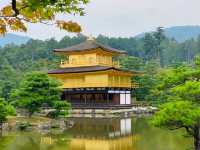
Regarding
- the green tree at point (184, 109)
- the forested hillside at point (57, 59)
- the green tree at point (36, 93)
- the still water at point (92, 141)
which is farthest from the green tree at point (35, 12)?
the forested hillside at point (57, 59)

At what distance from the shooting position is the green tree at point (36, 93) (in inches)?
1194

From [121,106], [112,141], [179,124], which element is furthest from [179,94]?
[121,106]

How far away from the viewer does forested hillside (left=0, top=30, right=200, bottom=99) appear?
6050 centimetres

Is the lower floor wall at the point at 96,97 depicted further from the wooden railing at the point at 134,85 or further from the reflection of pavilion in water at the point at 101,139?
the reflection of pavilion in water at the point at 101,139

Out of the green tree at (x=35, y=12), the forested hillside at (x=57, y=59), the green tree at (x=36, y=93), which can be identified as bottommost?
the green tree at (x=36, y=93)

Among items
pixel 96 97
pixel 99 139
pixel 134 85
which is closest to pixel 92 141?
pixel 99 139

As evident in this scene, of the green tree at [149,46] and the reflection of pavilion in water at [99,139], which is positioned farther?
the green tree at [149,46]

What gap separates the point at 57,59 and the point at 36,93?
4743 centimetres

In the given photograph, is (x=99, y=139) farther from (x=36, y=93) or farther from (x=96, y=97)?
(x=96, y=97)

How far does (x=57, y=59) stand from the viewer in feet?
255

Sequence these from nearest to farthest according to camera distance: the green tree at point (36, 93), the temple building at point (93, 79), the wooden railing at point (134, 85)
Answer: the green tree at point (36, 93) → the temple building at point (93, 79) → the wooden railing at point (134, 85)

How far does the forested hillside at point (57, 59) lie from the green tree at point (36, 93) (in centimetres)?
1567

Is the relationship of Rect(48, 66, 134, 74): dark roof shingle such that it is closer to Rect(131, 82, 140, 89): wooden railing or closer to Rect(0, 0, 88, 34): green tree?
Rect(131, 82, 140, 89): wooden railing

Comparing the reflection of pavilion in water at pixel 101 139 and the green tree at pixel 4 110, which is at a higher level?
the green tree at pixel 4 110
